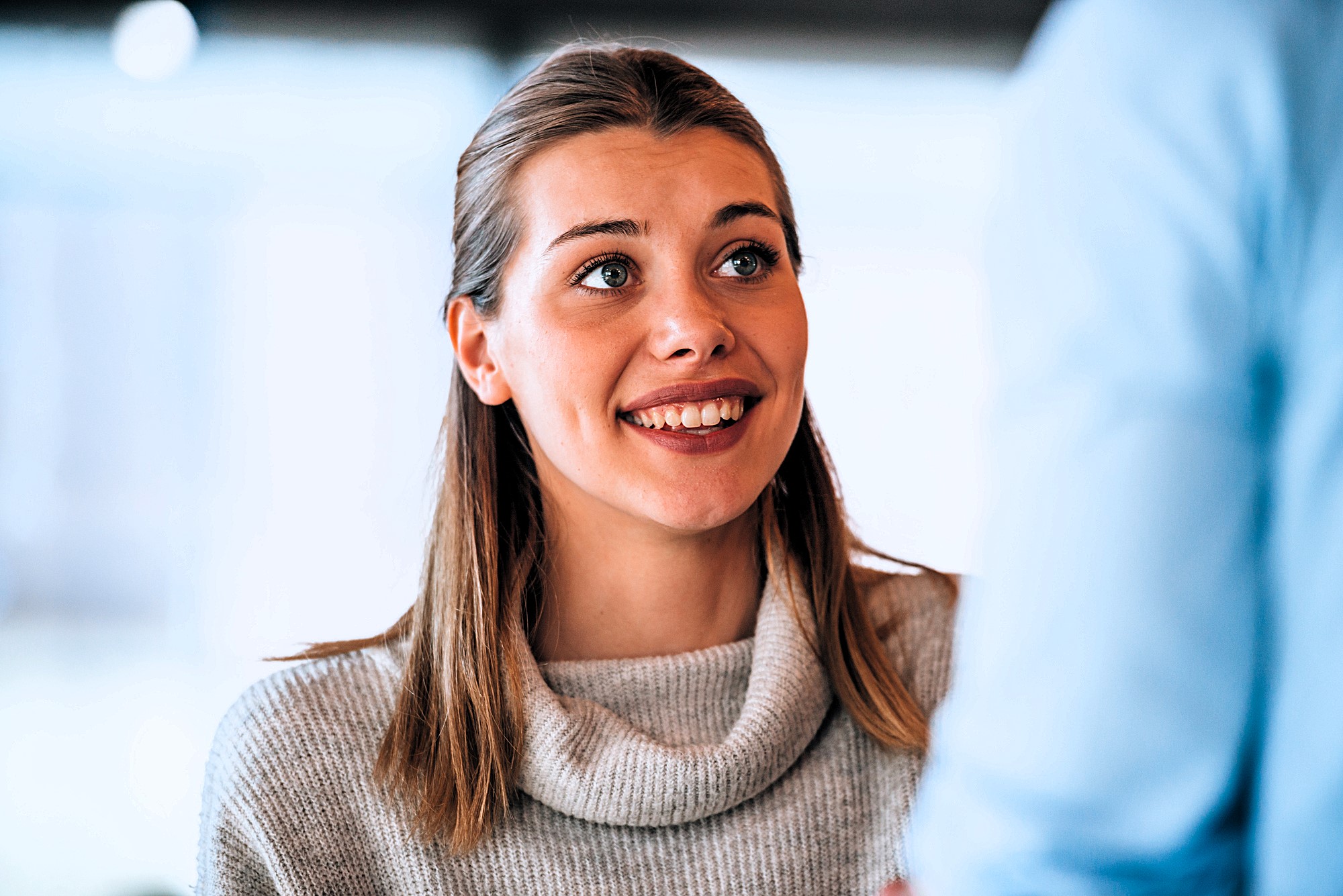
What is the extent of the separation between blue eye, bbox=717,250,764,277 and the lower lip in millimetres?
176

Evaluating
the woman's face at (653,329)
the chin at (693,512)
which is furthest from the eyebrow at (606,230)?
the chin at (693,512)

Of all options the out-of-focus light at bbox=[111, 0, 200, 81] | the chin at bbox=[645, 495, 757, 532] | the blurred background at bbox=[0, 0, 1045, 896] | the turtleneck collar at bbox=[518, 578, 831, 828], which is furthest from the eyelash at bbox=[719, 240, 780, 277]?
the out-of-focus light at bbox=[111, 0, 200, 81]

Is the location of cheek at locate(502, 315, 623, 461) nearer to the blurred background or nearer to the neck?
the neck

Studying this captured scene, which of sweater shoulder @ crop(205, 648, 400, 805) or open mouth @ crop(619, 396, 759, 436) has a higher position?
open mouth @ crop(619, 396, 759, 436)

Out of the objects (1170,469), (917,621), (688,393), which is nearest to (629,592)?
(688,393)

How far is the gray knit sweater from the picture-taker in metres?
1.19

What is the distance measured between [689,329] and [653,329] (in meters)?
0.05

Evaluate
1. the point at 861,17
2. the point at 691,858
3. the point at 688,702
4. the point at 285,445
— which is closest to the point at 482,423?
the point at 688,702

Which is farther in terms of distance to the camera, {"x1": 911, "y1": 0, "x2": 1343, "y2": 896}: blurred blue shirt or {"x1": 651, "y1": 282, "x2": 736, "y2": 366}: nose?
{"x1": 651, "y1": 282, "x2": 736, "y2": 366}: nose

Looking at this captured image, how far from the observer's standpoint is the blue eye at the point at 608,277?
1.23 metres

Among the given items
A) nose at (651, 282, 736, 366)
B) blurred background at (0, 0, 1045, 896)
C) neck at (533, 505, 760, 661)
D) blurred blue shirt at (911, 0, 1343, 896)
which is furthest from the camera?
blurred background at (0, 0, 1045, 896)

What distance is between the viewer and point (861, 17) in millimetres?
3268

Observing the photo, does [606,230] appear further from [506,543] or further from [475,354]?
[506,543]

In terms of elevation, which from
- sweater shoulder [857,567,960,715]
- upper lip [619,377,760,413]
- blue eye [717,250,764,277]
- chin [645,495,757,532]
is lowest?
sweater shoulder [857,567,960,715]
